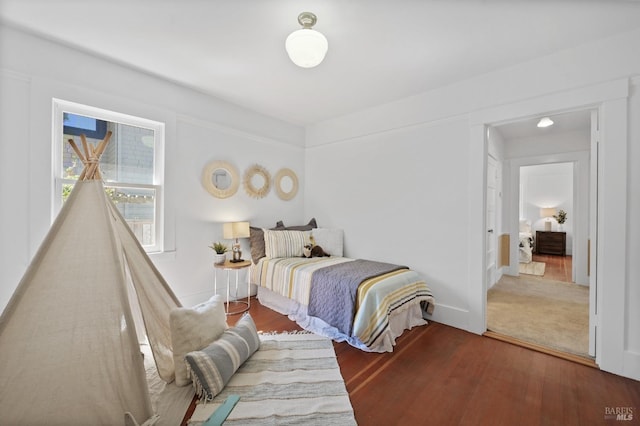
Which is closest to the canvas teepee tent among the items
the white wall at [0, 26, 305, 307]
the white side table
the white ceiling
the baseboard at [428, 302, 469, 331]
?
the white wall at [0, 26, 305, 307]

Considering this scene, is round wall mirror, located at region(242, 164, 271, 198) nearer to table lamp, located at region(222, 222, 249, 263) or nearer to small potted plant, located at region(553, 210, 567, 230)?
table lamp, located at region(222, 222, 249, 263)

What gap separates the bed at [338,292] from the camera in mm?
2381

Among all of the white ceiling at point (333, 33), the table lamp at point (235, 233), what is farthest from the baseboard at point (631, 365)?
the table lamp at point (235, 233)

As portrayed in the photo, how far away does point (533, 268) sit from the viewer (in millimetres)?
5551

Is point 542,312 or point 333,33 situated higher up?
point 333,33

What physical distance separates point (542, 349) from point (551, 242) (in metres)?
6.15

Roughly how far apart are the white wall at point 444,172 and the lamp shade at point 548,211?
6385 mm

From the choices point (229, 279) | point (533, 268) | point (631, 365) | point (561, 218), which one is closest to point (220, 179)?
point (229, 279)

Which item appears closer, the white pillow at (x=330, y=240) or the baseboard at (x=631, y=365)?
the baseboard at (x=631, y=365)

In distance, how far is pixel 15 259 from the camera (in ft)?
6.96

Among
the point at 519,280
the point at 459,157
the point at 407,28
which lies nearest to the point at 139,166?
the point at 407,28

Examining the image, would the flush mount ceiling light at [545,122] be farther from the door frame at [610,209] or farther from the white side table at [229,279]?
the white side table at [229,279]

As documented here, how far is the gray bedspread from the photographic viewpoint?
245 cm

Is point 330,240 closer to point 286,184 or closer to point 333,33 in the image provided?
point 286,184
